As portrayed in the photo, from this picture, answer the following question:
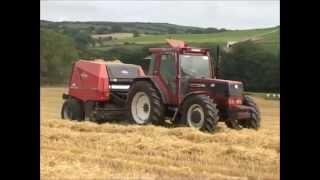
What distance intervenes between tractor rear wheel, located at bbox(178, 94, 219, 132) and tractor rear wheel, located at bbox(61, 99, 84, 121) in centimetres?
106

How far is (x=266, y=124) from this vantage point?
4.98 metres

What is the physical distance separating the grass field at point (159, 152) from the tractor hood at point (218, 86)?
0.28m

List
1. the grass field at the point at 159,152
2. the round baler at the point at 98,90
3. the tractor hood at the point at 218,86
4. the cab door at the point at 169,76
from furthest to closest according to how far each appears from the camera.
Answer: the cab door at the point at 169,76 < the round baler at the point at 98,90 < the tractor hood at the point at 218,86 < the grass field at the point at 159,152

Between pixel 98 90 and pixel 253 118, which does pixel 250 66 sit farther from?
pixel 98 90

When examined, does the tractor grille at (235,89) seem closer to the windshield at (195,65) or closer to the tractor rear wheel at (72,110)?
the windshield at (195,65)

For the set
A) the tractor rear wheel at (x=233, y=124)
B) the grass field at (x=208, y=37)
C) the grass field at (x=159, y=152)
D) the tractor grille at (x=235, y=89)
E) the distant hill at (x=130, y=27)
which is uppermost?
the distant hill at (x=130, y=27)

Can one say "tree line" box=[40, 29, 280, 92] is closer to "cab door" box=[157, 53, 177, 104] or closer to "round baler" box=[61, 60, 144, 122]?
"round baler" box=[61, 60, 144, 122]

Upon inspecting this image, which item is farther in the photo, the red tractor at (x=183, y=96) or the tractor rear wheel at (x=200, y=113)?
the tractor rear wheel at (x=200, y=113)

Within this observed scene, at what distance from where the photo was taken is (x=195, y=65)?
5613mm

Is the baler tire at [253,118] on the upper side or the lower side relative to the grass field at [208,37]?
lower

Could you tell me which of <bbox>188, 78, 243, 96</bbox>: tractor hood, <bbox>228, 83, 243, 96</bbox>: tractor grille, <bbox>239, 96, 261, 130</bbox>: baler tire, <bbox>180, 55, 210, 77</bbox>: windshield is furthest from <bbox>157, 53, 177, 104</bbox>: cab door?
<bbox>239, 96, 261, 130</bbox>: baler tire

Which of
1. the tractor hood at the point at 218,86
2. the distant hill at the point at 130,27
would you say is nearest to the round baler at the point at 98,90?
the distant hill at the point at 130,27

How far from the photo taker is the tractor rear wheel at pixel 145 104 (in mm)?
5688

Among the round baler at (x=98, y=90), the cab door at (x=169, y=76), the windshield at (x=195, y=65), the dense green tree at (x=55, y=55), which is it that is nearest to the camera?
the dense green tree at (x=55, y=55)
